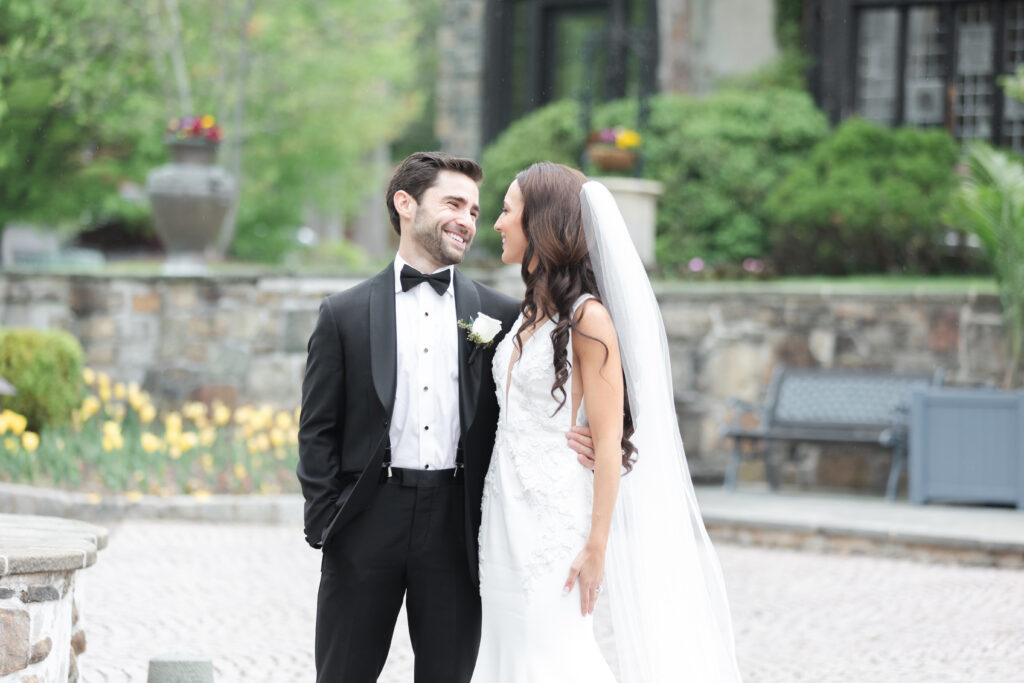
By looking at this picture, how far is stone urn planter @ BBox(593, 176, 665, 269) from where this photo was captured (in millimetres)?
12188

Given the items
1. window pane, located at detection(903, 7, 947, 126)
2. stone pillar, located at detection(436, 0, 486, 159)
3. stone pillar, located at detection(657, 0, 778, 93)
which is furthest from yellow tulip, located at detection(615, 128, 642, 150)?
stone pillar, located at detection(436, 0, 486, 159)

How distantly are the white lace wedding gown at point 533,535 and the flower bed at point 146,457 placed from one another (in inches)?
226

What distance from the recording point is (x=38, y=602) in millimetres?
4105

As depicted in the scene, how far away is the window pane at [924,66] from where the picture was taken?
1516 centimetres

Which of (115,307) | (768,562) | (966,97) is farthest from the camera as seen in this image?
(966,97)

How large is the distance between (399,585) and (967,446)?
22.9ft

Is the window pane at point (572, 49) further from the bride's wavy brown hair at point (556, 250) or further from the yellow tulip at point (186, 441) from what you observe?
the bride's wavy brown hair at point (556, 250)

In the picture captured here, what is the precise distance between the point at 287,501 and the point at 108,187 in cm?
1043

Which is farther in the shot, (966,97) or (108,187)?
(108,187)

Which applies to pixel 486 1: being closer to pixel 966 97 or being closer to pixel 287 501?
pixel 966 97

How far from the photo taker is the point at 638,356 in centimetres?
405

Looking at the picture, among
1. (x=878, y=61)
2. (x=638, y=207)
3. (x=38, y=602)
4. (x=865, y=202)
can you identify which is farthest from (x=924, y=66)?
(x=38, y=602)

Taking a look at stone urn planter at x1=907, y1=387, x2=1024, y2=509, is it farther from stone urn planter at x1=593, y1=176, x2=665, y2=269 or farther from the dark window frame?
the dark window frame

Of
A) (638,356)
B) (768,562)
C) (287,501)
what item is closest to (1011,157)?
(768,562)
